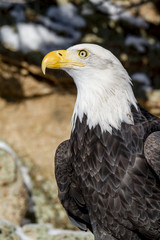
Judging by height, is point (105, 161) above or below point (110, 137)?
below

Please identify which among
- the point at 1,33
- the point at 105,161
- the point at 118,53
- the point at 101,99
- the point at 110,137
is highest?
the point at 1,33

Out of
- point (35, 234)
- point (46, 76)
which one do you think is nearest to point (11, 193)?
point (35, 234)

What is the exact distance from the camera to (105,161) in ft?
9.91

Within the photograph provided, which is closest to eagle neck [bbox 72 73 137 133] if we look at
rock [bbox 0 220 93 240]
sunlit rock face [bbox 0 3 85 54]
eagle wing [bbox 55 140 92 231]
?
eagle wing [bbox 55 140 92 231]

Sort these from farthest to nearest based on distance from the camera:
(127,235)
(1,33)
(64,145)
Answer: (1,33)
(64,145)
(127,235)

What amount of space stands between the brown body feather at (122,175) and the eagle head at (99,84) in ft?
0.28

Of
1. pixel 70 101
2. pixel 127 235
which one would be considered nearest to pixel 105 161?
pixel 127 235

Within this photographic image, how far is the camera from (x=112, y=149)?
3004mm

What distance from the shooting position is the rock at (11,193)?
6.10 m

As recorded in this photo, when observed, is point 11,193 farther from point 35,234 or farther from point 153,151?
point 153,151

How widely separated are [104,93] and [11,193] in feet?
12.3

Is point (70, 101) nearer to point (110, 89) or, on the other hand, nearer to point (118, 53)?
point (118, 53)

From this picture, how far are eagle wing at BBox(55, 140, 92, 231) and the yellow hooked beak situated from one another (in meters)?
0.81

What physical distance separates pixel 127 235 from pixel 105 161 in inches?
28.0
